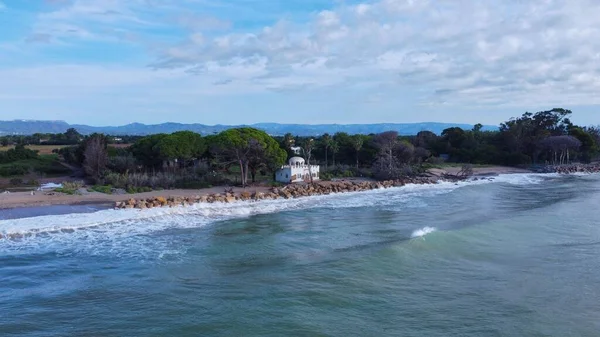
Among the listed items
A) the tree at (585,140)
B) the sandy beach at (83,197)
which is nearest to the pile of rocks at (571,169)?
the tree at (585,140)

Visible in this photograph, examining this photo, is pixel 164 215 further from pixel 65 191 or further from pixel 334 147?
pixel 334 147

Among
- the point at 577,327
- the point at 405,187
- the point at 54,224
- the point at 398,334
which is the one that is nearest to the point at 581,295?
the point at 577,327

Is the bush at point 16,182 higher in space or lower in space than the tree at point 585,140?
lower

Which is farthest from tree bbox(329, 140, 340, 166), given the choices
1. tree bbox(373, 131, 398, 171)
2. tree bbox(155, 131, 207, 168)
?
tree bbox(155, 131, 207, 168)

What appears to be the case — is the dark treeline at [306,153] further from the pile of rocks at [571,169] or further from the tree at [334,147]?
the pile of rocks at [571,169]

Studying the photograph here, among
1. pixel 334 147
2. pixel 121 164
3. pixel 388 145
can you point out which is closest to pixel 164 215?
pixel 121 164

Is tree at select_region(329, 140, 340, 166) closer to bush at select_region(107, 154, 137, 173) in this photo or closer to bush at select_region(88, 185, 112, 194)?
bush at select_region(107, 154, 137, 173)
